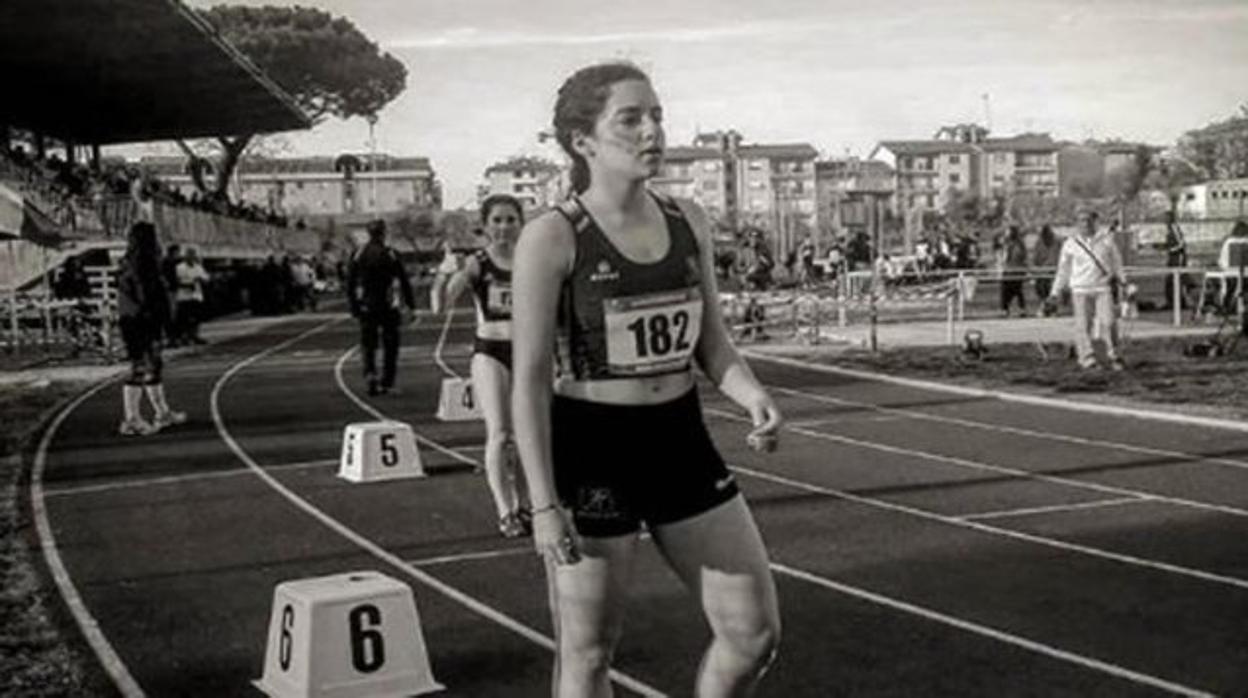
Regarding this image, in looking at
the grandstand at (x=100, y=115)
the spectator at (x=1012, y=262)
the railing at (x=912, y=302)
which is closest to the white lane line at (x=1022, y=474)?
the railing at (x=912, y=302)

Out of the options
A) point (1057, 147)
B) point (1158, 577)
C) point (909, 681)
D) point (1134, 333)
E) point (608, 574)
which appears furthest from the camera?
point (1057, 147)

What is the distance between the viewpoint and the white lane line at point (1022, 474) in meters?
9.78

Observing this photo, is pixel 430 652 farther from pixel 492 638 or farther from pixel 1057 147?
pixel 1057 147

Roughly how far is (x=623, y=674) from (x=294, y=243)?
6078cm

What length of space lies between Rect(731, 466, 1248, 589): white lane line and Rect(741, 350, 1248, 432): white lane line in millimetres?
4385

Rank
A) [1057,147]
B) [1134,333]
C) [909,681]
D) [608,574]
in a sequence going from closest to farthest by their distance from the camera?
[608,574] < [909,681] < [1134,333] < [1057,147]

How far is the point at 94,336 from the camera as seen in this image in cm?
2884

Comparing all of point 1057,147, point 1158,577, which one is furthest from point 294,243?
point 1057,147

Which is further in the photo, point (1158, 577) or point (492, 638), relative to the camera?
point (1158, 577)

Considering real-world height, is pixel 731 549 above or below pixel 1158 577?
above

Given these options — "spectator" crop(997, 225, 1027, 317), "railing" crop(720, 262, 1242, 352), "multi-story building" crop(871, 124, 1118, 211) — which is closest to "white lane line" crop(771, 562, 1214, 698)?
"railing" crop(720, 262, 1242, 352)

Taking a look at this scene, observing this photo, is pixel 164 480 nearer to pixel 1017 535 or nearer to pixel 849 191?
pixel 1017 535

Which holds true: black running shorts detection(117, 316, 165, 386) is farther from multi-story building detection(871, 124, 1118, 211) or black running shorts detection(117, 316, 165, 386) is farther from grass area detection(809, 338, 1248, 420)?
multi-story building detection(871, 124, 1118, 211)

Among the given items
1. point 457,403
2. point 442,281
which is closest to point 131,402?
point 457,403
